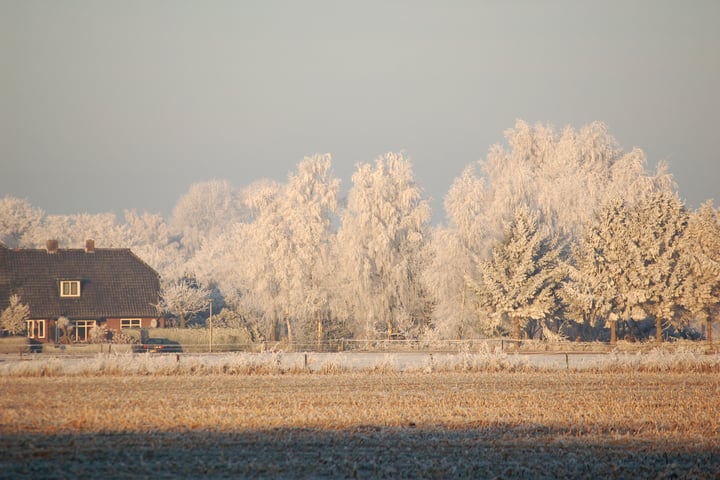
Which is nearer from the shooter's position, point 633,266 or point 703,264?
point 703,264

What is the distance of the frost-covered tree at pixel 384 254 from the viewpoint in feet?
183

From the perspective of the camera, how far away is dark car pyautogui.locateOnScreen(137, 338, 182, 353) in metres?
47.5

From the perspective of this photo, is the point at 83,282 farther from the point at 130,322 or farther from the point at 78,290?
the point at 130,322

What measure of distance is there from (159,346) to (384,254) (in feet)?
51.1

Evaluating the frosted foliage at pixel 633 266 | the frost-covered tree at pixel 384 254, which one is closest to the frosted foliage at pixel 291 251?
the frost-covered tree at pixel 384 254

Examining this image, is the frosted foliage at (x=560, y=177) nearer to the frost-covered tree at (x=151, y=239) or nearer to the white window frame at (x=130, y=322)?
the white window frame at (x=130, y=322)

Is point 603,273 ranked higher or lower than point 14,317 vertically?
higher

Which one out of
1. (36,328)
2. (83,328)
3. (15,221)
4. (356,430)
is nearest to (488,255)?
(83,328)

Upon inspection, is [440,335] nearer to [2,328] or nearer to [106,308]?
[106,308]

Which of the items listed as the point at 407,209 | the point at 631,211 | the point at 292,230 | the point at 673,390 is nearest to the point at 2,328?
the point at 292,230

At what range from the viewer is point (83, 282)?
196 feet

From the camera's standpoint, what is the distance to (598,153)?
62.7 meters

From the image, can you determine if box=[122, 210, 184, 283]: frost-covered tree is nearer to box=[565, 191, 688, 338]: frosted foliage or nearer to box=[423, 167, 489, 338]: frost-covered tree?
box=[423, 167, 489, 338]: frost-covered tree

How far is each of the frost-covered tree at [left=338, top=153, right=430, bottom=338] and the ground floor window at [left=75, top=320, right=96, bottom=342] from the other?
54.7 feet
